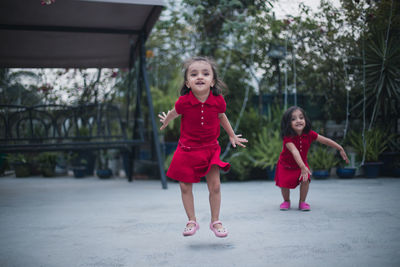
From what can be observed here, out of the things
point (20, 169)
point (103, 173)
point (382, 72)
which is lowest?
point (103, 173)

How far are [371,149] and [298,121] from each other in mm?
→ 2628

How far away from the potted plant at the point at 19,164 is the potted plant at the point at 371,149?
557 centimetres

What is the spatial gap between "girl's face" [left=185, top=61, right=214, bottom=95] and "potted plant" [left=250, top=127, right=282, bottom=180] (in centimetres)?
314

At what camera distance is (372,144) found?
5254 millimetres

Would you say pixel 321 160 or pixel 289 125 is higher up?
pixel 289 125

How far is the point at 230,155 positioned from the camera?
18.5ft

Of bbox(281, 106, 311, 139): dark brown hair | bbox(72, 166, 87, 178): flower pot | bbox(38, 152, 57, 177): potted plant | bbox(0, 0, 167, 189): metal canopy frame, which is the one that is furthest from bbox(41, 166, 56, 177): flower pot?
bbox(281, 106, 311, 139): dark brown hair

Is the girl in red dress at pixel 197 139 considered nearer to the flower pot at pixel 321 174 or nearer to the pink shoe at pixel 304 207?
the pink shoe at pixel 304 207

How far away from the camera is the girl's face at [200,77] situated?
217 centimetres

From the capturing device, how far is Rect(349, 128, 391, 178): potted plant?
518 centimetres

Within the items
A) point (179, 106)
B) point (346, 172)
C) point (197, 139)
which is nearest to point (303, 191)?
point (197, 139)

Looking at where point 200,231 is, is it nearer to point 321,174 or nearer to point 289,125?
point 289,125

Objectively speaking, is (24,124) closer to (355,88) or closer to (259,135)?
(259,135)

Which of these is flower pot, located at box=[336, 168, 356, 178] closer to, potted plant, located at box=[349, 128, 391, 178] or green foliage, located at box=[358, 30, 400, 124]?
potted plant, located at box=[349, 128, 391, 178]
